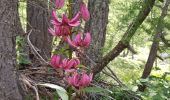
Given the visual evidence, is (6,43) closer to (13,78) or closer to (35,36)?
(13,78)

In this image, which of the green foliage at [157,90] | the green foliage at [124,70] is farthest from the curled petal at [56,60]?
the green foliage at [124,70]

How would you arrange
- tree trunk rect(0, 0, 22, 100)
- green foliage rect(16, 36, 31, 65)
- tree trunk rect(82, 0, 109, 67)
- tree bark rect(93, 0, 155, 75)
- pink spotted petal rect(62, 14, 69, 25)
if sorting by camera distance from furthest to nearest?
1. tree trunk rect(82, 0, 109, 67)
2. green foliage rect(16, 36, 31, 65)
3. tree bark rect(93, 0, 155, 75)
4. tree trunk rect(0, 0, 22, 100)
5. pink spotted petal rect(62, 14, 69, 25)

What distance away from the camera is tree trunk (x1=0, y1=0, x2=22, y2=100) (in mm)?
2268

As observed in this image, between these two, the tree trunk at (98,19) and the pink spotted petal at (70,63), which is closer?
the pink spotted petal at (70,63)

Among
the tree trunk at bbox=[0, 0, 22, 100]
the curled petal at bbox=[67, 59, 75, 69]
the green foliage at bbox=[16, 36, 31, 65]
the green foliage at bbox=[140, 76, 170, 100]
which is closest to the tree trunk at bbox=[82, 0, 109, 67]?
the green foliage at bbox=[16, 36, 31, 65]

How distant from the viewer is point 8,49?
7.59 feet

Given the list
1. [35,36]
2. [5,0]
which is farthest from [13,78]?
[35,36]

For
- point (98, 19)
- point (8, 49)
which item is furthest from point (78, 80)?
point (98, 19)

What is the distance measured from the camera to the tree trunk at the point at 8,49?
227cm

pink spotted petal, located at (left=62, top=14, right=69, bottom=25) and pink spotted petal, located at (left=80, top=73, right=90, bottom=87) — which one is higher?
pink spotted petal, located at (left=62, top=14, right=69, bottom=25)

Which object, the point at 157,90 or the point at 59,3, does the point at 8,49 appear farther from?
the point at 157,90

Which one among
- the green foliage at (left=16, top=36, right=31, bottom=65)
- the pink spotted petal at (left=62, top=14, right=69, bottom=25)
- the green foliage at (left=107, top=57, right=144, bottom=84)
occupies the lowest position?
the green foliage at (left=107, top=57, right=144, bottom=84)

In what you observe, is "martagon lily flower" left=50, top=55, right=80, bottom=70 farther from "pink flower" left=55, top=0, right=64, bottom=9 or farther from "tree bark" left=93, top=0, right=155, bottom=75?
"tree bark" left=93, top=0, right=155, bottom=75

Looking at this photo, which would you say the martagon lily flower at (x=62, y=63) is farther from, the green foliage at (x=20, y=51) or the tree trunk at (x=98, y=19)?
the tree trunk at (x=98, y=19)
